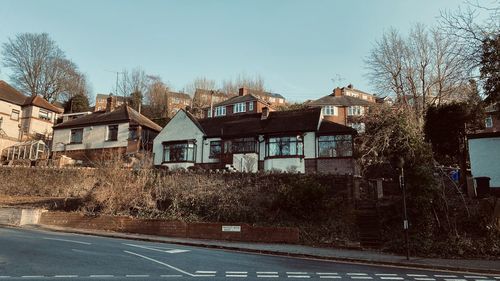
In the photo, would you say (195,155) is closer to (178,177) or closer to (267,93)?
(178,177)

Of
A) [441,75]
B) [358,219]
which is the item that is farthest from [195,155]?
[441,75]

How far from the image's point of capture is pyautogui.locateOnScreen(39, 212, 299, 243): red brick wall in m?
18.9

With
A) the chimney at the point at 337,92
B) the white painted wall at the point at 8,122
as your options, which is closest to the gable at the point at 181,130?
the white painted wall at the point at 8,122

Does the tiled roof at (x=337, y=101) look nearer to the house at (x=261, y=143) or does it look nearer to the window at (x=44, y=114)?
the house at (x=261, y=143)

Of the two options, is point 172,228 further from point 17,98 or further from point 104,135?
point 17,98

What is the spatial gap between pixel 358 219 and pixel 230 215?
22.8ft

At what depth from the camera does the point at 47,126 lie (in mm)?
56938

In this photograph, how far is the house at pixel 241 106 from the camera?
56.4 m

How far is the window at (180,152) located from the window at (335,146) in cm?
1335

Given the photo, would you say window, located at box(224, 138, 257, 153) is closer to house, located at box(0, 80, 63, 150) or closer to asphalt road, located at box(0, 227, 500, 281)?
asphalt road, located at box(0, 227, 500, 281)

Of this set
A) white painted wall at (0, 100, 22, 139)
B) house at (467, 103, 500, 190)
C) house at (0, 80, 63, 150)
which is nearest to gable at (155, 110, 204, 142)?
house at (0, 80, 63, 150)

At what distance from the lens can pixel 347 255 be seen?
1548 centimetres

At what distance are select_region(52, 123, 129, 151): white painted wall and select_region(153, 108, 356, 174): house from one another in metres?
5.12

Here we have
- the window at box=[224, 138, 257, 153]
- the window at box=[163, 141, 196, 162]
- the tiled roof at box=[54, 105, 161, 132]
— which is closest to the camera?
the window at box=[224, 138, 257, 153]
